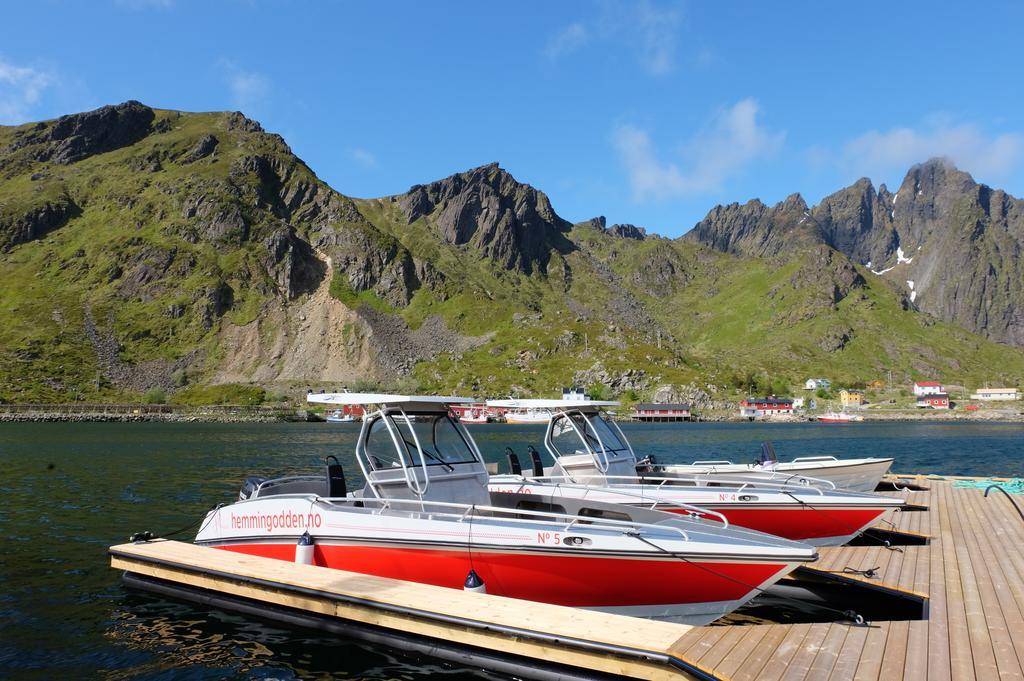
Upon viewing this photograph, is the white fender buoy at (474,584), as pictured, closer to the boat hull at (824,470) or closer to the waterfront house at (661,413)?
the boat hull at (824,470)

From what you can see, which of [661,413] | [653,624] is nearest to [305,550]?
[653,624]

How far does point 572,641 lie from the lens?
966 centimetres

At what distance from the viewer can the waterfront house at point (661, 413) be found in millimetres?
183750

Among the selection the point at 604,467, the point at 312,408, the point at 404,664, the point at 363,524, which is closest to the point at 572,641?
the point at 404,664

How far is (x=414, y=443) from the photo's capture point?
1504 centimetres

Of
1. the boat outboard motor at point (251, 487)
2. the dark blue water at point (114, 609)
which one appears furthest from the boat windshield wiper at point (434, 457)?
the boat outboard motor at point (251, 487)

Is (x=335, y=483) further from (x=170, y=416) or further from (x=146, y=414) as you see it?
(x=146, y=414)

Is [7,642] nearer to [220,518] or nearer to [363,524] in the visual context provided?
[220,518]

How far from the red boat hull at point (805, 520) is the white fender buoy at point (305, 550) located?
358 inches

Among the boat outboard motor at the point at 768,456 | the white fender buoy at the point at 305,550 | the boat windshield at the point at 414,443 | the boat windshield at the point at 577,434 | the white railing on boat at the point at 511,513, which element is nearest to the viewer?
the white railing on boat at the point at 511,513

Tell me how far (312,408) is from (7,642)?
168 metres

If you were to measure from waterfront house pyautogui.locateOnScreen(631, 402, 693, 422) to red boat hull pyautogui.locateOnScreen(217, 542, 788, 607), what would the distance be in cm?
17490

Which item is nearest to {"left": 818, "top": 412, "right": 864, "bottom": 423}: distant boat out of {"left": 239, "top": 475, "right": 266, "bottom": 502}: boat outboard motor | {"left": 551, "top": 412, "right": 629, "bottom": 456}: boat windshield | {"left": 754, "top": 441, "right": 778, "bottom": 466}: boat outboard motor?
{"left": 754, "top": 441, "right": 778, "bottom": 466}: boat outboard motor

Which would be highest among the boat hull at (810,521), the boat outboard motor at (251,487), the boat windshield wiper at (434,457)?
the boat windshield wiper at (434,457)
